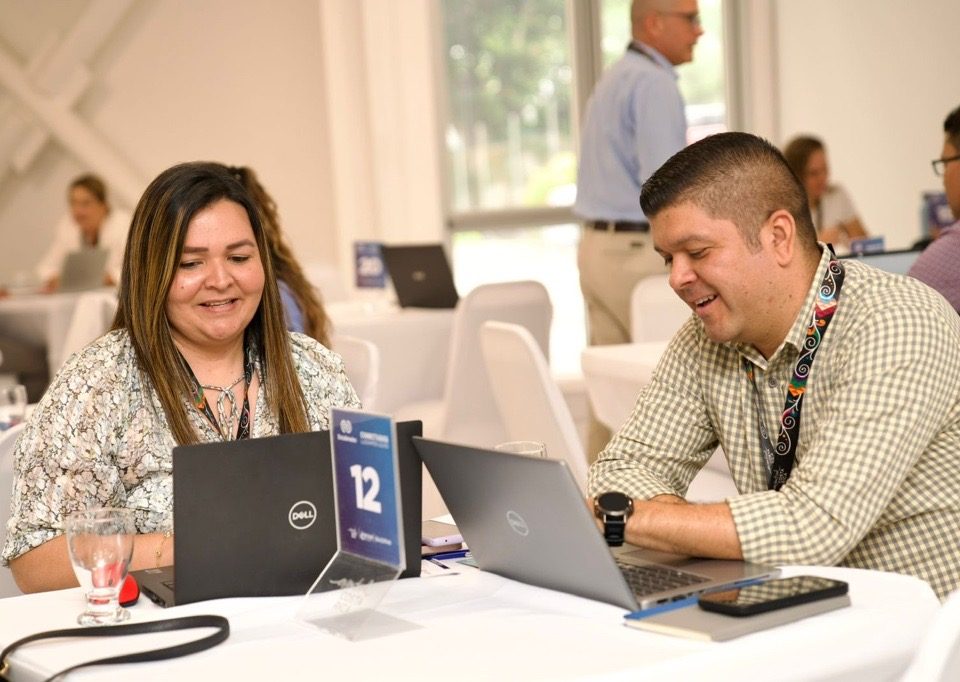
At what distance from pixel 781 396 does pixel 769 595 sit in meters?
0.61

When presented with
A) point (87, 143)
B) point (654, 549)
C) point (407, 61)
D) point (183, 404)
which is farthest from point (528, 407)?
point (87, 143)

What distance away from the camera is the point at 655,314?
167 inches

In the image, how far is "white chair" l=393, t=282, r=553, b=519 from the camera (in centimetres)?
456

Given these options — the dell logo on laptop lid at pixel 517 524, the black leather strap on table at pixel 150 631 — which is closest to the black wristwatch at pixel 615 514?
the dell logo on laptop lid at pixel 517 524

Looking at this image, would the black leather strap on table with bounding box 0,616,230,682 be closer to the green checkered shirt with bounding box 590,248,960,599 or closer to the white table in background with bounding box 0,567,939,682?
the white table in background with bounding box 0,567,939,682

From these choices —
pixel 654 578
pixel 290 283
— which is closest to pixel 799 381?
pixel 654 578

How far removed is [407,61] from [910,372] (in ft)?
20.8

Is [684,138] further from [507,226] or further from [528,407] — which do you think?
[507,226]

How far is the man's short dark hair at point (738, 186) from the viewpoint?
2.07 meters

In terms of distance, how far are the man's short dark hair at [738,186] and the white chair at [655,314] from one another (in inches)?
82.9

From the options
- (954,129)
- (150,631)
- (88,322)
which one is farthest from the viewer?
(88,322)

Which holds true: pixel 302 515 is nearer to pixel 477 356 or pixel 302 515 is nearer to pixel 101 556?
pixel 101 556

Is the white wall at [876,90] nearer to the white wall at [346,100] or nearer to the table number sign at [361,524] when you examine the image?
the white wall at [346,100]

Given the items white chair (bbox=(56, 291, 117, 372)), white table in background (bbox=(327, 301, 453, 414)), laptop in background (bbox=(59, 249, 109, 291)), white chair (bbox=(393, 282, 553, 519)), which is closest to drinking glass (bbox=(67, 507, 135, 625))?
white chair (bbox=(393, 282, 553, 519))
